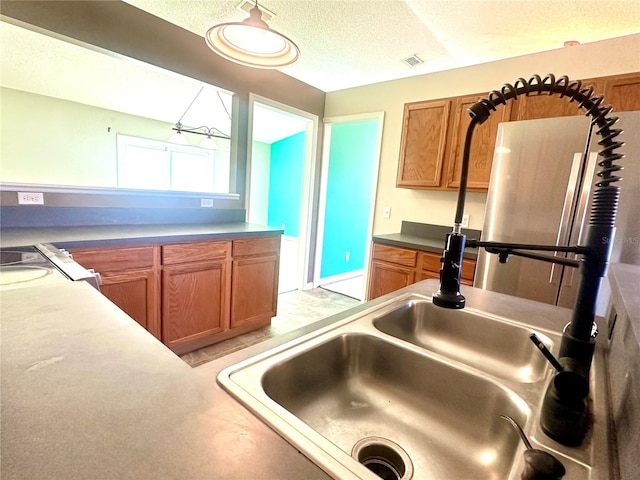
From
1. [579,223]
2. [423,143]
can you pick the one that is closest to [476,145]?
[423,143]

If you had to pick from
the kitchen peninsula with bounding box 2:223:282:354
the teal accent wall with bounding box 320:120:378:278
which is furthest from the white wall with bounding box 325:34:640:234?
the kitchen peninsula with bounding box 2:223:282:354

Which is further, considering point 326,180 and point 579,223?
point 326,180

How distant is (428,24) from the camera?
2.21m

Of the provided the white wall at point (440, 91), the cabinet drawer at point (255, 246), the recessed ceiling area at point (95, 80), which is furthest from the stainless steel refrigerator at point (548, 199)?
the recessed ceiling area at point (95, 80)

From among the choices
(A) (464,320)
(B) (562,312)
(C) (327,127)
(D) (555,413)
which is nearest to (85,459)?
(D) (555,413)

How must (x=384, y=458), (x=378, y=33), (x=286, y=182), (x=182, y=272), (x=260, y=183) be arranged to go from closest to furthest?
(x=384, y=458) < (x=182, y=272) < (x=378, y=33) < (x=286, y=182) < (x=260, y=183)

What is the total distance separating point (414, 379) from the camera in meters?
0.81

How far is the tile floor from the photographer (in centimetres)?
236

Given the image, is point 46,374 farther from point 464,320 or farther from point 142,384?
point 464,320

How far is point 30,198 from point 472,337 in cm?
262

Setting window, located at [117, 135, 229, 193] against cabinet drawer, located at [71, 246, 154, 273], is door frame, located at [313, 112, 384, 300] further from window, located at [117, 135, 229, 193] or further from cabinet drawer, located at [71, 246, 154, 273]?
cabinet drawer, located at [71, 246, 154, 273]

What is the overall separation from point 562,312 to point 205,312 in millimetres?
2167

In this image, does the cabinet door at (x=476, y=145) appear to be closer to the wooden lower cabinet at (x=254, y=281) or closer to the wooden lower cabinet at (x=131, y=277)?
the wooden lower cabinet at (x=254, y=281)

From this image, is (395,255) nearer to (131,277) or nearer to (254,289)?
(254,289)
